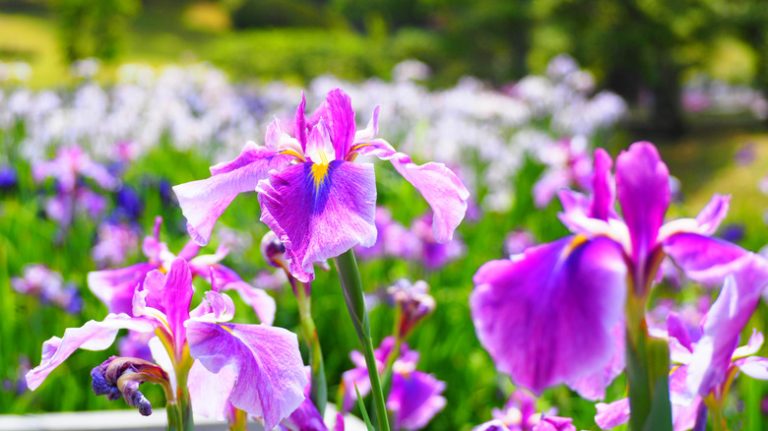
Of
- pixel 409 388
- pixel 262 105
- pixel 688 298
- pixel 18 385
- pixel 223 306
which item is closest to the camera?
pixel 223 306

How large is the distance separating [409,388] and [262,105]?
5.49 m

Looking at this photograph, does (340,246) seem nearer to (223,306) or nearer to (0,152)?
(223,306)

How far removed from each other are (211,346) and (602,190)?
10.7 inches

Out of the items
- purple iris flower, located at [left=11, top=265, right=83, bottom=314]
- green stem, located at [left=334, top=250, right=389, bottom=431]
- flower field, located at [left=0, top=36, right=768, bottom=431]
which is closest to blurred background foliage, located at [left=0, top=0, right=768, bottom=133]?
flower field, located at [left=0, top=36, right=768, bottom=431]

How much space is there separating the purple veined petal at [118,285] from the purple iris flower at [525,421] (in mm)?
314

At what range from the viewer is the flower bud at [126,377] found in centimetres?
62

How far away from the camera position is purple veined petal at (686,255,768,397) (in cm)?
49

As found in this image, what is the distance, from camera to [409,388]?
109 centimetres

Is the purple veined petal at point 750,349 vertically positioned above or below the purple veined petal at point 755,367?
above

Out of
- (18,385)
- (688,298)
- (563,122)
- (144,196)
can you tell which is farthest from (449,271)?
(563,122)

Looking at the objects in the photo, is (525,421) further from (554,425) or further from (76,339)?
(76,339)

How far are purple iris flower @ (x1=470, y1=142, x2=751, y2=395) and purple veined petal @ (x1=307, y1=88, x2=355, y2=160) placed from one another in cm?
20

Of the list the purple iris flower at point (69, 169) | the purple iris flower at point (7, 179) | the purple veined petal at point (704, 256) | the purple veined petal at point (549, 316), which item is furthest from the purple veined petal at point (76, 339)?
the purple iris flower at point (7, 179)

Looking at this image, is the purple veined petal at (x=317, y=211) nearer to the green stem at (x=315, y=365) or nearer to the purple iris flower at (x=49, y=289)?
the green stem at (x=315, y=365)
